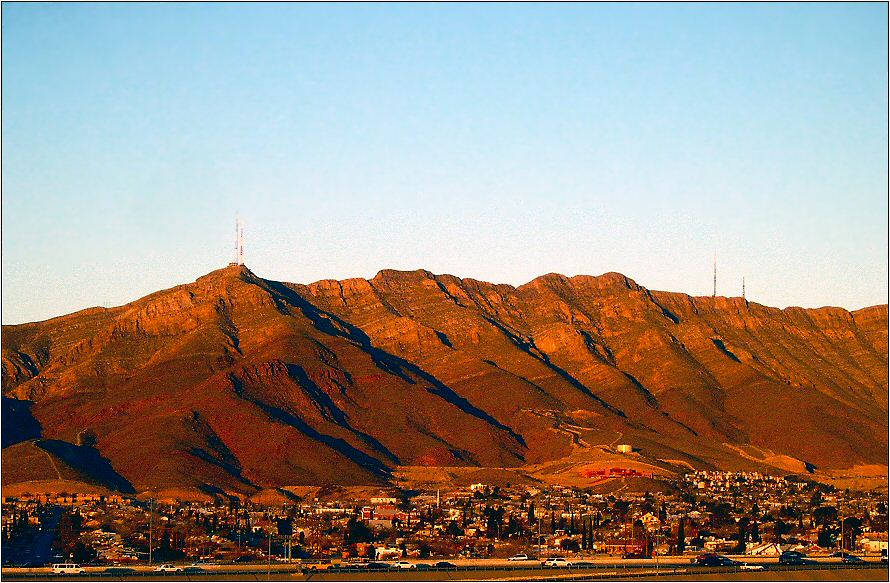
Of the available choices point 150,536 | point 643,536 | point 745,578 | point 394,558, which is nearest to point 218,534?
point 150,536

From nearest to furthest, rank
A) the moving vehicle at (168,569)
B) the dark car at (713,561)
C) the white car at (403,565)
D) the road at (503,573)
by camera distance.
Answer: the road at (503,573)
the moving vehicle at (168,569)
the white car at (403,565)
the dark car at (713,561)

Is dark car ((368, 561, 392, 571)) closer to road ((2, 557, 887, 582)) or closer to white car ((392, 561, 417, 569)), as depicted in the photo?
white car ((392, 561, 417, 569))

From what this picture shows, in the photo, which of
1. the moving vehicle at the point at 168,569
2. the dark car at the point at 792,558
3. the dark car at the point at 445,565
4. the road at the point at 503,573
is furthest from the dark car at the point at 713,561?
the moving vehicle at the point at 168,569

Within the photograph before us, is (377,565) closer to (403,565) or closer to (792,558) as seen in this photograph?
(403,565)

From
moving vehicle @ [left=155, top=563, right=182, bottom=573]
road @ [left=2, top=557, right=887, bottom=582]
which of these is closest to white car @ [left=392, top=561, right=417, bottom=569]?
road @ [left=2, top=557, right=887, bottom=582]

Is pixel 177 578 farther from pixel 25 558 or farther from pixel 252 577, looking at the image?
pixel 25 558

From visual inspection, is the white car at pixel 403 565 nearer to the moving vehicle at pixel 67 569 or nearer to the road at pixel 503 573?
the road at pixel 503 573

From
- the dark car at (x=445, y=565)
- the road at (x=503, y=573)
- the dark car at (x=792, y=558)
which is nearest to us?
the road at (x=503, y=573)
